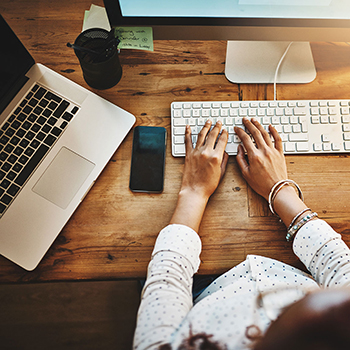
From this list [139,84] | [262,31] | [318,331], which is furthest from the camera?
[139,84]

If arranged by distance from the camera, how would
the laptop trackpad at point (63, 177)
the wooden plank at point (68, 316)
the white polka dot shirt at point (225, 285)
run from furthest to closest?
the wooden plank at point (68, 316), the laptop trackpad at point (63, 177), the white polka dot shirt at point (225, 285)

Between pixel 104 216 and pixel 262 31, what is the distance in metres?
0.53

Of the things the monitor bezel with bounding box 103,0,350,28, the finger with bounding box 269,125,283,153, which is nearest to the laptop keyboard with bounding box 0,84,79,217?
the monitor bezel with bounding box 103,0,350,28

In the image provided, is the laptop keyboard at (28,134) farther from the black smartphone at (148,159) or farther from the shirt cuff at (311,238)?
the shirt cuff at (311,238)

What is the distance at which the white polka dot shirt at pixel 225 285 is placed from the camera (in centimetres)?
48

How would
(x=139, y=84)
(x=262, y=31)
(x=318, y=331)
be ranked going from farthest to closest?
1. (x=139, y=84)
2. (x=262, y=31)
3. (x=318, y=331)

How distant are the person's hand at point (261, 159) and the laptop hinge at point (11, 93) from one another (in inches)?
20.0

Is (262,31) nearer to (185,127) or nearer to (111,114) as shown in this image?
(185,127)

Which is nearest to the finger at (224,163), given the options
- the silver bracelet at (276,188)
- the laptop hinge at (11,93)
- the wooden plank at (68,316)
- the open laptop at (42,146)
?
the silver bracelet at (276,188)

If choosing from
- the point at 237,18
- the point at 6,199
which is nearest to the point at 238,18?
the point at 237,18

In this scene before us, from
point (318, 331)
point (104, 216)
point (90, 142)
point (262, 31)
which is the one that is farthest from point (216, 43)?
point (318, 331)

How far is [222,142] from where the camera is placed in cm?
63

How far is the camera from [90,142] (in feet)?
2.06

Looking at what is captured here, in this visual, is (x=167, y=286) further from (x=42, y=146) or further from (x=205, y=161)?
(x=42, y=146)
